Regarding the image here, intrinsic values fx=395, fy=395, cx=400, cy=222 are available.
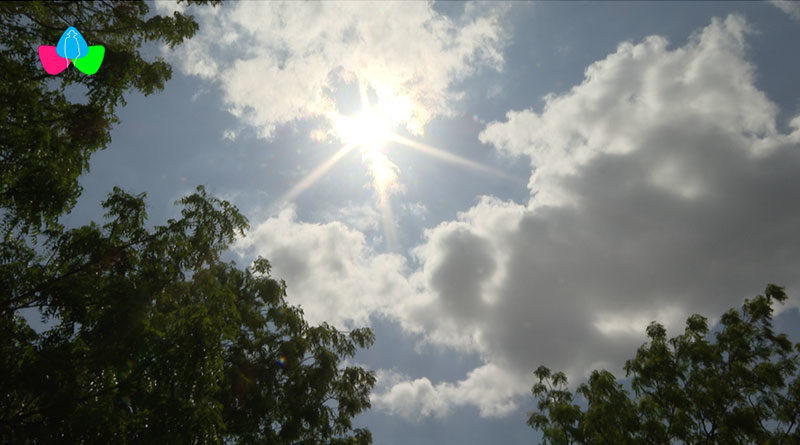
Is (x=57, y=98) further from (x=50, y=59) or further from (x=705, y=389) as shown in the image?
(x=705, y=389)

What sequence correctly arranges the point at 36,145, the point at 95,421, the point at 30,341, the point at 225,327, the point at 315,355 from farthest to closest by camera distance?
1. the point at 315,355
2. the point at 225,327
3. the point at 30,341
4. the point at 36,145
5. the point at 95,421

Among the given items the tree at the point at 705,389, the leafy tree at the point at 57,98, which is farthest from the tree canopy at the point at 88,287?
the tree at the point at 705,389

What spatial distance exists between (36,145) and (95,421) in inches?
199

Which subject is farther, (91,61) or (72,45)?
(91,61)

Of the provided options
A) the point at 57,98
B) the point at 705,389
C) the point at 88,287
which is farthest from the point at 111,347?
the point at 705,389

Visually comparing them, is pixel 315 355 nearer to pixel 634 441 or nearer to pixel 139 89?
pixel 139 89

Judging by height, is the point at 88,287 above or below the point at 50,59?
below

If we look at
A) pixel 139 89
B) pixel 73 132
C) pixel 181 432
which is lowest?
pixel 181 432

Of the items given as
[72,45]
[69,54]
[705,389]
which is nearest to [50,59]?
[69,54]

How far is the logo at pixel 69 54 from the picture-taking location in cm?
752

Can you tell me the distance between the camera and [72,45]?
7.55m

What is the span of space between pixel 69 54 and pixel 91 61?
0.37 meters

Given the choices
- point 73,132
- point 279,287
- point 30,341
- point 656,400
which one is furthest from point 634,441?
point 73,132

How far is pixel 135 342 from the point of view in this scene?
756 cm
